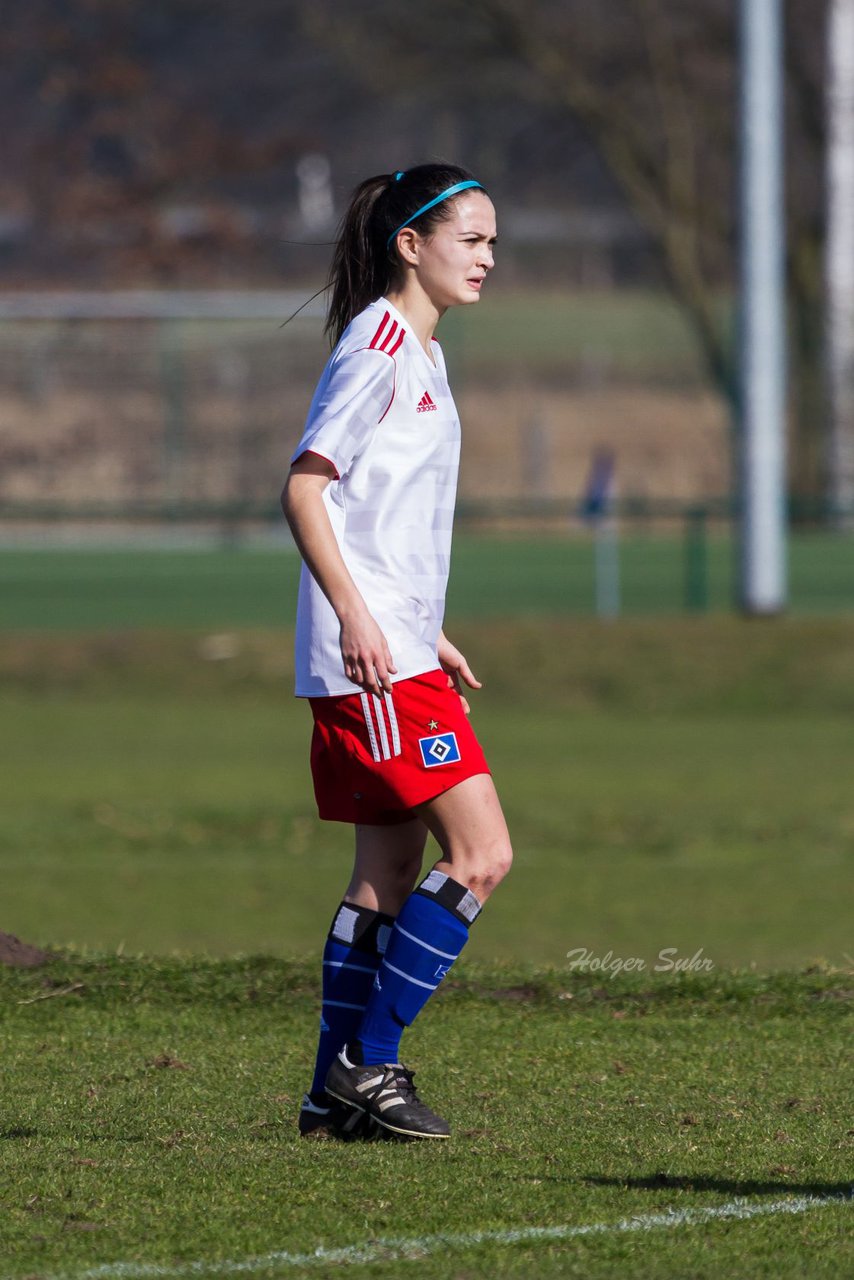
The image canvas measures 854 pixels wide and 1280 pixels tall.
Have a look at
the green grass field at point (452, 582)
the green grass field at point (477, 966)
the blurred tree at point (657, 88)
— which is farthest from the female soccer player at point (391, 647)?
the blurred tree at point (657, 88)

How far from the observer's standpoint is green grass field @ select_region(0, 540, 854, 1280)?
4.02 metres

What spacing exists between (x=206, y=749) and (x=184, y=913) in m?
6.03

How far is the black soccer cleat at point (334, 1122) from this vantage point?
4660mm

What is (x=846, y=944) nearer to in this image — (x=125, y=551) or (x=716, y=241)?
(x=125, y=551)

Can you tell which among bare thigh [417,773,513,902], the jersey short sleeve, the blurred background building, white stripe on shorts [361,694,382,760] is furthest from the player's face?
the blurred background building

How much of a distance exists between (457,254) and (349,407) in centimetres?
47

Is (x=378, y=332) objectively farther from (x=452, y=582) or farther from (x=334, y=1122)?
(x=452, y=582)

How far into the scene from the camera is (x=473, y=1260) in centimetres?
379

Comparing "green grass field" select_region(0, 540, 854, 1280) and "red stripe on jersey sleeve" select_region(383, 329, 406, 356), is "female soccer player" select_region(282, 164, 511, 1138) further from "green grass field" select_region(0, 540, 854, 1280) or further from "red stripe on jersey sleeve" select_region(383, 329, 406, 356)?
"green grass field" select_region(0, 540, 854, 1280)

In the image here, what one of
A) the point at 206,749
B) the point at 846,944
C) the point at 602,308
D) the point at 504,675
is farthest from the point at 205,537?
the point at 602,308

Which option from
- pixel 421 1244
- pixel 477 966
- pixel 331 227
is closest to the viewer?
pixel 421 1244

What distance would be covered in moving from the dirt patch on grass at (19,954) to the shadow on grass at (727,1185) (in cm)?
276

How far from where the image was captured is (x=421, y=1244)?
3867mm

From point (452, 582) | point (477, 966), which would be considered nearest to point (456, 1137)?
point (477, 966)
